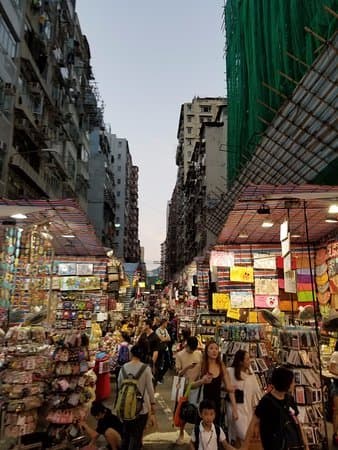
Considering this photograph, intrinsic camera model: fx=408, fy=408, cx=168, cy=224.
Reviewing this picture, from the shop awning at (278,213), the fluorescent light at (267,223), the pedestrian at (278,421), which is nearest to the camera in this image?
the pedestrian at (278,421)

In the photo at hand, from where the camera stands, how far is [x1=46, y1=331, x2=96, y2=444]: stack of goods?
600 cm

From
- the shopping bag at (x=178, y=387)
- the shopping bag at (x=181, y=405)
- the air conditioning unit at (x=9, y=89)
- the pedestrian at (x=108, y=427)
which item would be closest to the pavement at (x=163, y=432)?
the shopping bag at (x=181, y=405)

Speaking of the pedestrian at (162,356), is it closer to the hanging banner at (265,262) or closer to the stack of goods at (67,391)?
the hanging banner at (265,262)

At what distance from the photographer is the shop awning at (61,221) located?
748 centimetres

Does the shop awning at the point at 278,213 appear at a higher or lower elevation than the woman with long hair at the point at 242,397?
higher

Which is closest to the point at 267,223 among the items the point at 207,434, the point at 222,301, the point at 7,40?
the point at 222,301

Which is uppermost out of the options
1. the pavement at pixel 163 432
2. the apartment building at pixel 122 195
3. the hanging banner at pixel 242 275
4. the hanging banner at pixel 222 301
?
the apartment building at pixel 122 195

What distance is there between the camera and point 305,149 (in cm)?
863

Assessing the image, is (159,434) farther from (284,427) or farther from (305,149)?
(305,149)

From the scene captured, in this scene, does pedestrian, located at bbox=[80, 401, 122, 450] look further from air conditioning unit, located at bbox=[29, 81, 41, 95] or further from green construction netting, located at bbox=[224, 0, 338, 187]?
air conditioning unit, located at bbox=[29, 81, 41, 95]

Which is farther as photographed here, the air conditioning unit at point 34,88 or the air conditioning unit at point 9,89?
the air conditioning unit at point 34,88

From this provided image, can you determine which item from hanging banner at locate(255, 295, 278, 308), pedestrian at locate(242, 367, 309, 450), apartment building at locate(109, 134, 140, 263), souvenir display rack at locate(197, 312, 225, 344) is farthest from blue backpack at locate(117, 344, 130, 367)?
apartment building at locate(109, 134, 140, 263)

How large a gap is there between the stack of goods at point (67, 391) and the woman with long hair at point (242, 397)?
229 cm

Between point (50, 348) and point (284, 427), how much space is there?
15.9 feet
